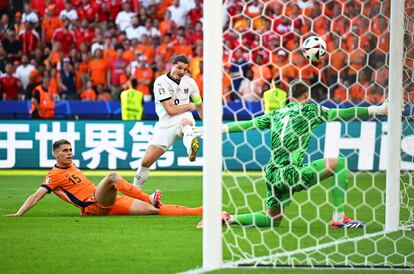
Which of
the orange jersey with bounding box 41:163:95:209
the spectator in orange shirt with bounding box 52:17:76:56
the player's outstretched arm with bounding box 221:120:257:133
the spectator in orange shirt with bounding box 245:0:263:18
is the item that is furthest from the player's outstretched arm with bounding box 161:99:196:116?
the spectator in orange shirt with bounding box 52:17:76:56

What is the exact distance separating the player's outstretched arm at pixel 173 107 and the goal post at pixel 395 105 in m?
3.93

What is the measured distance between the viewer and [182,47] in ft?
62.4

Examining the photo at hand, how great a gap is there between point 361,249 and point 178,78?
186 inches

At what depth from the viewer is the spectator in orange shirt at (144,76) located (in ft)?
60.9

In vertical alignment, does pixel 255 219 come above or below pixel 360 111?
below

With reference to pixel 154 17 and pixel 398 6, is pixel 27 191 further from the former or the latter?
pixel 154 17

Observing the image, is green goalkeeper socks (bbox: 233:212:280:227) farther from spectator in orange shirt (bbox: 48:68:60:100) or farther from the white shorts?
spectator in orange shirt (bbox: 48:68:60:100)

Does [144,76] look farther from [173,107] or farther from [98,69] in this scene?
[173,107]

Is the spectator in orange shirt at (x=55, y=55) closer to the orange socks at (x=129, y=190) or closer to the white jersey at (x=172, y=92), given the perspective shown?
the white jersey at (x=172, y=92)

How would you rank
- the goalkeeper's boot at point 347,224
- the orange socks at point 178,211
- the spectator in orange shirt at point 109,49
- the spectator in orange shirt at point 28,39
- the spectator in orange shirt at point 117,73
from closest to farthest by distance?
the goalkeeper's boot at point 347,224 → the orange socks at point 178,211 → the spectator in orange shirt at point 117,73 → the spectator in orange shirt at point 109,49 → the spectator in orange shirt at point 28,39

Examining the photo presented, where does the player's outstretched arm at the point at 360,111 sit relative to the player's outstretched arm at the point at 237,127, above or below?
above

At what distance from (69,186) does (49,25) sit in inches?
458

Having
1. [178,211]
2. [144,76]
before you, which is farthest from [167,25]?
[178,211]

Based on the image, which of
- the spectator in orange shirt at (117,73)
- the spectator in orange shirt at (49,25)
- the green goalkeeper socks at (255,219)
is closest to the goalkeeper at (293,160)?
the green goalkeeper socks at (255,219)
